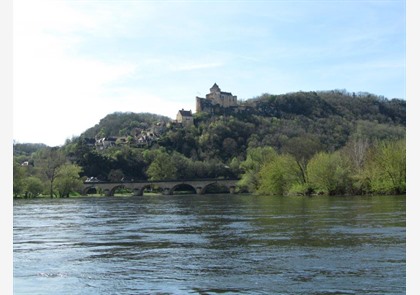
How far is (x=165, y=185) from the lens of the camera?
152m

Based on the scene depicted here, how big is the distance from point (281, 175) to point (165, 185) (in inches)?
2605

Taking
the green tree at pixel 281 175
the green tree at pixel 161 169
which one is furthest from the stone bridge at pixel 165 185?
the green tree at pixel 281 175

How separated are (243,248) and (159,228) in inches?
478

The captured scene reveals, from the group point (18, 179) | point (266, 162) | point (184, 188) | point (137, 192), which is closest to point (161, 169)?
point (184, 188)

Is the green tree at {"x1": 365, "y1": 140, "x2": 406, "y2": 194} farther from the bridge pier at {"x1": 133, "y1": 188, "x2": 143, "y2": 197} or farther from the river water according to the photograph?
the bridge pier at {"x1": 133, "y1": 188, "x2": 143, "y2": 197}

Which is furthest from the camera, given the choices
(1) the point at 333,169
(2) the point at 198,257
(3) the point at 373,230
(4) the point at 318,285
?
(1) the point at 333,169

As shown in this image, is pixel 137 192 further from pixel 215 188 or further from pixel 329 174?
pixel 329 174

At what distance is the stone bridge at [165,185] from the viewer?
144 m

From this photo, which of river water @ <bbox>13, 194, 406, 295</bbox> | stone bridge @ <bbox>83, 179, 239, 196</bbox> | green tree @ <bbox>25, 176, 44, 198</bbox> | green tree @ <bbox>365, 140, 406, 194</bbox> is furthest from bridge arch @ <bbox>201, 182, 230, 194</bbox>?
river water @ <bbox>13, 194, 406, 295</bbox>

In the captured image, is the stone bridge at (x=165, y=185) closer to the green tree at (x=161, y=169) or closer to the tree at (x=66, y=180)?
the green tree at (x=161, y=169)

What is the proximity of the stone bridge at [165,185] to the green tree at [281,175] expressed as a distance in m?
49.4

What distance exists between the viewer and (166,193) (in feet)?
497
